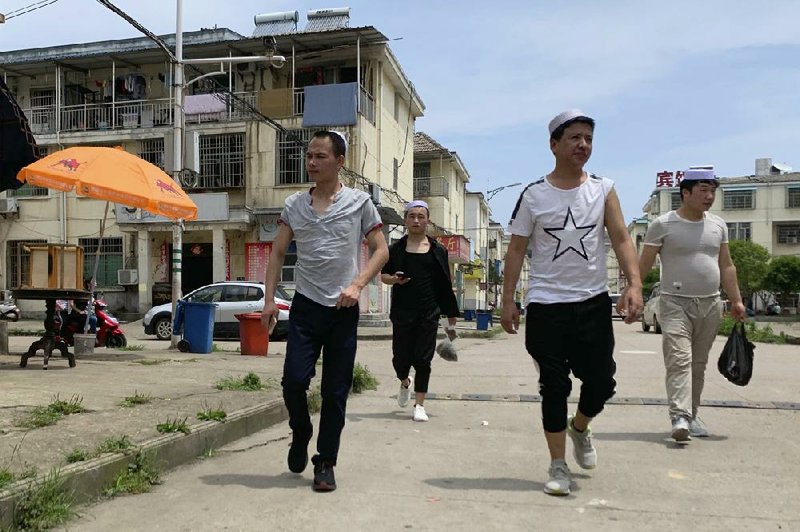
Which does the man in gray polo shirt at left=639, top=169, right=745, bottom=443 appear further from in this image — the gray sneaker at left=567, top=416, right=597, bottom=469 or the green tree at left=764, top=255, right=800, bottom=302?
the green tree at left=764, top=255, right=800, bottom=302

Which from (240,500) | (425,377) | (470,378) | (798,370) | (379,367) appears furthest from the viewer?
(379,367)

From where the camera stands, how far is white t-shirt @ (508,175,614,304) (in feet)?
12.7

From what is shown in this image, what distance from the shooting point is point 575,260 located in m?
3.88

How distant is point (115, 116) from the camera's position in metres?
28.8

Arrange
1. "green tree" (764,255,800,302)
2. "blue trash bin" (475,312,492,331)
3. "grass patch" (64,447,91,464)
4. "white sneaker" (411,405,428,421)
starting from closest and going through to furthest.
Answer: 1. "grass patch" (64,447,91,464)
2. "white sneaker" (411,405,428,421)
3. "blue trash bin" (475,312,492,331)
4. "green tree" (764,255,800,302)

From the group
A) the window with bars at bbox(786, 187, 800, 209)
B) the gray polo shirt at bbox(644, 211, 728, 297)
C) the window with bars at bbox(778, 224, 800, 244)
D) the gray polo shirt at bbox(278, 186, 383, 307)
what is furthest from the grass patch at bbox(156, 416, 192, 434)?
the window with bars at bbox(778, 224, 800, 244)

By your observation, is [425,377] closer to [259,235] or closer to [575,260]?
[575,260]

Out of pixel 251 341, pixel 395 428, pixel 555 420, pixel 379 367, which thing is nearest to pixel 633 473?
pixel 555 420

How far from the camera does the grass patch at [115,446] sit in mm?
3873

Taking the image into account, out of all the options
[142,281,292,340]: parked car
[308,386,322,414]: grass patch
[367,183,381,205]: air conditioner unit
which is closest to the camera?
[308,386,322,414]: grass patch

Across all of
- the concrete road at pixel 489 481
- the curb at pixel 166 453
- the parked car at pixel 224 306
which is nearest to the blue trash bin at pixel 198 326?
the parked car at pixel 224 306

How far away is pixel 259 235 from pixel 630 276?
929 inches

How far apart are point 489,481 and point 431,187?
36.1m

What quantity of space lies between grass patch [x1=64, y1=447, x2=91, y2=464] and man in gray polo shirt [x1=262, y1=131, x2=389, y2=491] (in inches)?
41.7
